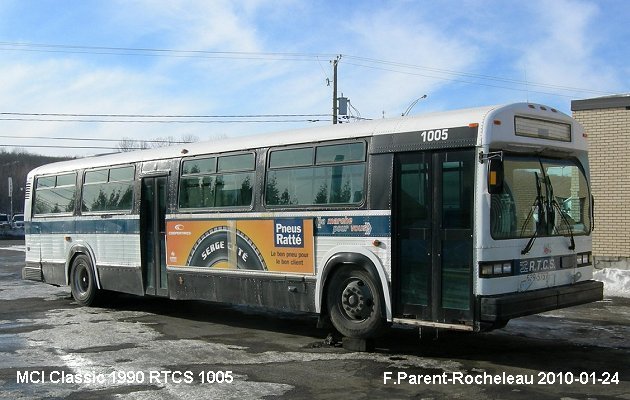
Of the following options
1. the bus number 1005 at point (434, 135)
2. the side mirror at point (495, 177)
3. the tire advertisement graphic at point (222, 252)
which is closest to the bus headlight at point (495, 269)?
the side mirror at point (495, 177)

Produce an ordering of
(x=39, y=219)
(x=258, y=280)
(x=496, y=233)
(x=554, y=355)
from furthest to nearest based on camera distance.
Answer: (x=39, y=219) < (x=258, y=280) < (x=554, y=355) < (x=496, y=233)

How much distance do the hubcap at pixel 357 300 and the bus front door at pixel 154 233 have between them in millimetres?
4305

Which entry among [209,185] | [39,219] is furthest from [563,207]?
[39,219]

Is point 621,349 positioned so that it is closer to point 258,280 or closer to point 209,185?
point 258,280

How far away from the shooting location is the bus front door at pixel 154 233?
39.0ft

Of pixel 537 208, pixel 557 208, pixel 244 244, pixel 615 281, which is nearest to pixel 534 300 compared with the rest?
pixel 537 208

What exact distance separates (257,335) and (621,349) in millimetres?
5074

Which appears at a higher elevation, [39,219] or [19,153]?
[19,153]

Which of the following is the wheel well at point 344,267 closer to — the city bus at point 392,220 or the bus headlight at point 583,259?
the city bus at point 392,220

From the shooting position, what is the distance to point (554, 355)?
8250mm

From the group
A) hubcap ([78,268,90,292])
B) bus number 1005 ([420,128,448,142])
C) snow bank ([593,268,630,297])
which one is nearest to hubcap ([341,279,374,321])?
bus number 1005 ([420,128,448,142])

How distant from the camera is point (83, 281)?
13.9m

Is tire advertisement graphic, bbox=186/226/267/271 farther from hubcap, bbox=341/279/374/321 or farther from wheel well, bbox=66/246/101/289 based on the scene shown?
wheel well, bbox=66/246/101/289

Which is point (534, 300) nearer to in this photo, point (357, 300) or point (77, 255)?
point (357, 300)
